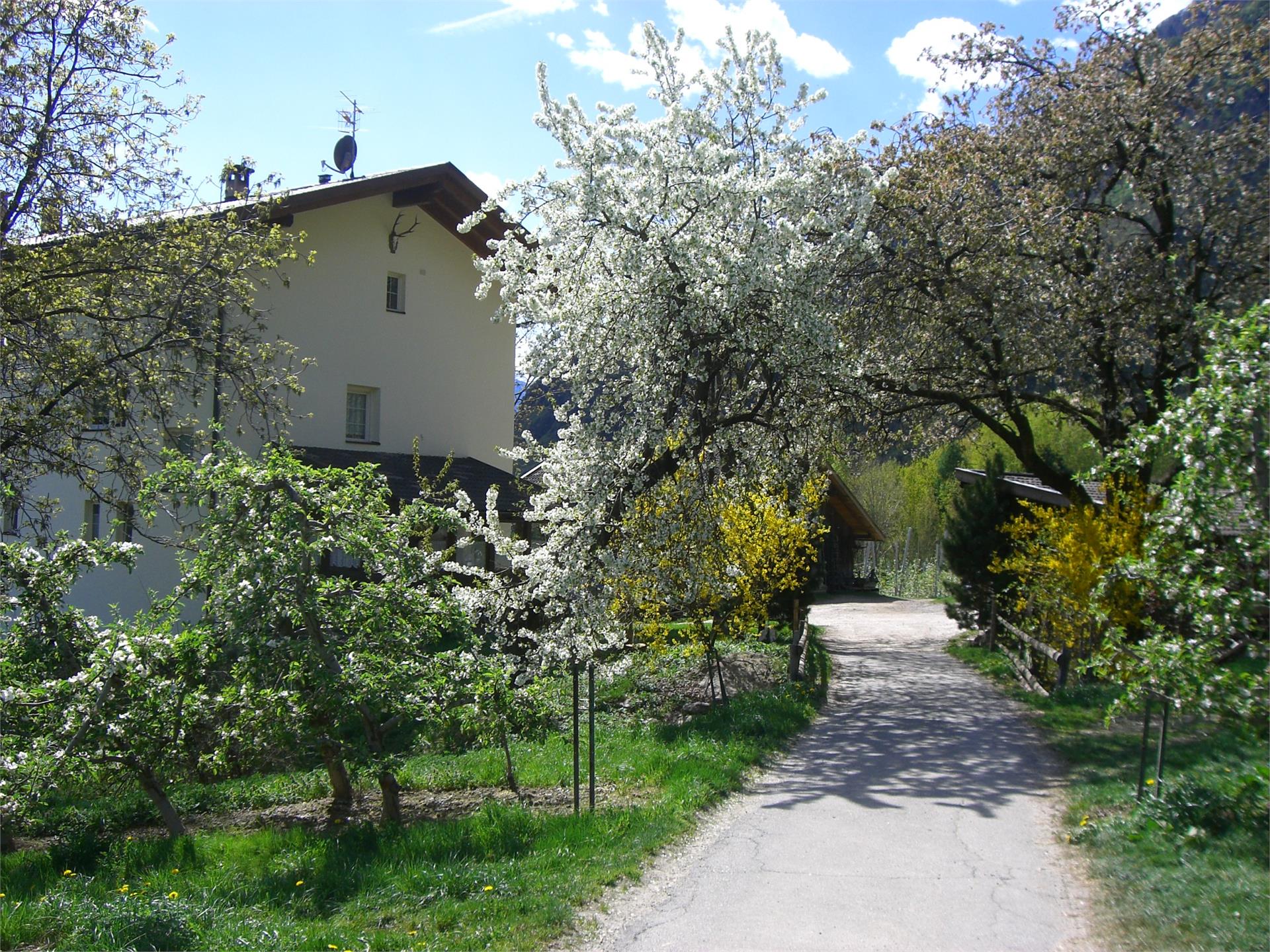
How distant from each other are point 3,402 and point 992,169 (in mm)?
12725

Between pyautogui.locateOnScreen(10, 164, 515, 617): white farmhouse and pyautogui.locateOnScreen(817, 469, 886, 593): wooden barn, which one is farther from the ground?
pyautogui.locateOnScreen(10, 164, 515, 617): white farmhouse

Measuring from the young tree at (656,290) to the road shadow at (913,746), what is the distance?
2.53 meters

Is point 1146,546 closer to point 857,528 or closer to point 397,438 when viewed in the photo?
point 397,438

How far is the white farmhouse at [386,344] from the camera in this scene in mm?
20797

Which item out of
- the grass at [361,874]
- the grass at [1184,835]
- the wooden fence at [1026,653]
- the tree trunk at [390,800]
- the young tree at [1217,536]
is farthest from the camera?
the wooden fence at [1026,653]

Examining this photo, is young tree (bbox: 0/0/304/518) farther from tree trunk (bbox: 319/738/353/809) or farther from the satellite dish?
the satellite dish

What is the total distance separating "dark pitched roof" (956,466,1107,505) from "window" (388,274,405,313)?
13.6 meters

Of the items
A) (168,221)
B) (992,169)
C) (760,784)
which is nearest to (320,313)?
(168,221)

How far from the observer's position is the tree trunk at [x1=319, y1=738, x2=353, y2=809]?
774cm

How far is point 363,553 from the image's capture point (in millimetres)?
7727

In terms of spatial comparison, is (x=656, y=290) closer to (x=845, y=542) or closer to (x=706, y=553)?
(x=706, y=553)

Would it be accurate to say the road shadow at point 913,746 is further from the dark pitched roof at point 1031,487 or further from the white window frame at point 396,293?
the white window frame at point 396,293

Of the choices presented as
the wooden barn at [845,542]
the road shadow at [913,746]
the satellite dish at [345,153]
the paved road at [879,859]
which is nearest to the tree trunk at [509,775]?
the paved road at [879,859]

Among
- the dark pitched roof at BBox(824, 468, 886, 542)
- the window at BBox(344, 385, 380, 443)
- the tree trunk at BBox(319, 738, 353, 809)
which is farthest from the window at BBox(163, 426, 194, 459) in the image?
the dark pitched roof at BBox(824, 468, 886, 542)
